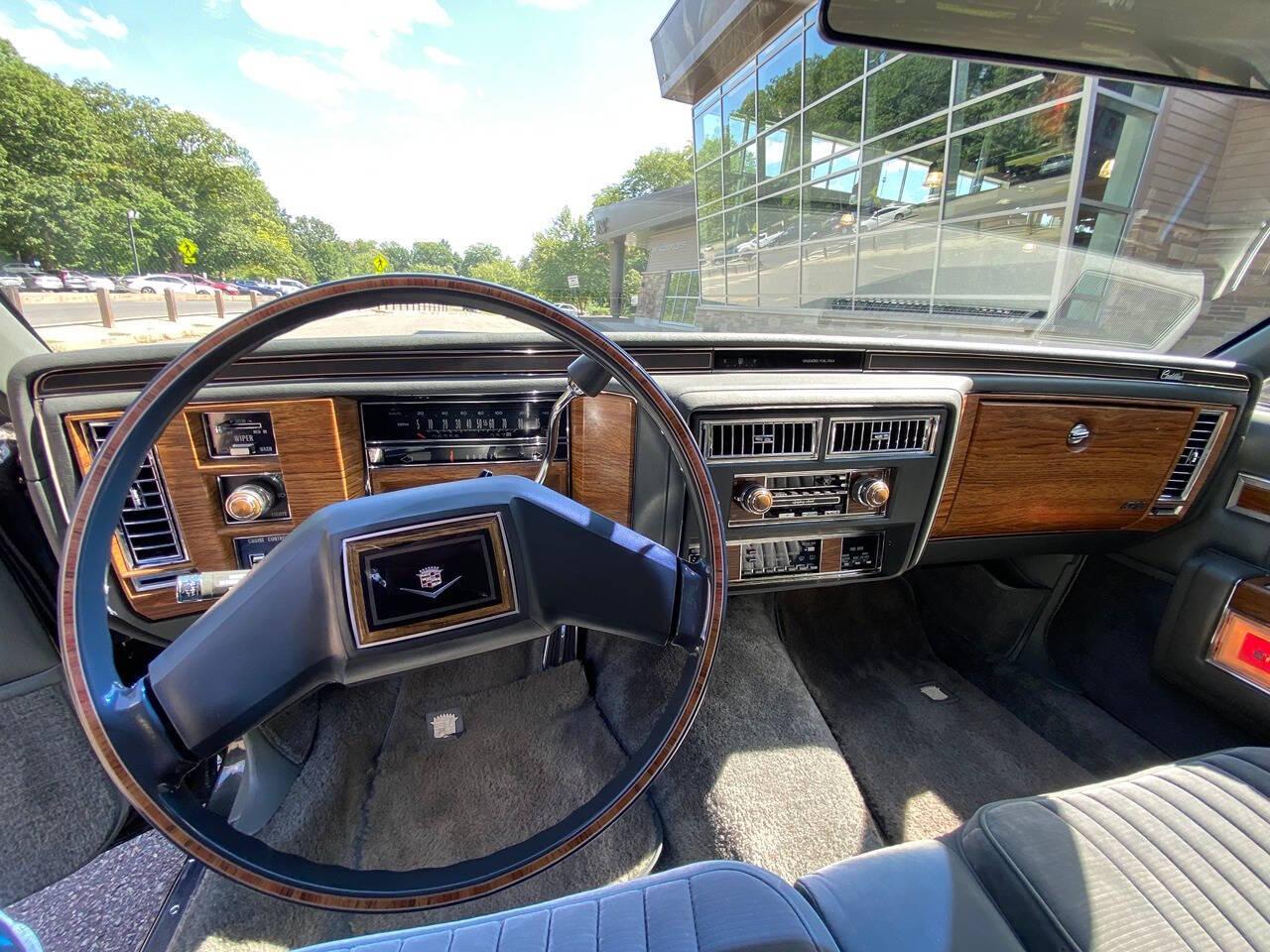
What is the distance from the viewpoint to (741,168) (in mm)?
A: 10141

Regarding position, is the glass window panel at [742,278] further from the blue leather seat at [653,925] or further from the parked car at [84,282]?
the blue leather seat at [653,925]

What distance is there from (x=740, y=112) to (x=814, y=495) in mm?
10058

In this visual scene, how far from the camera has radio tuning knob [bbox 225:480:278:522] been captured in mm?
1372

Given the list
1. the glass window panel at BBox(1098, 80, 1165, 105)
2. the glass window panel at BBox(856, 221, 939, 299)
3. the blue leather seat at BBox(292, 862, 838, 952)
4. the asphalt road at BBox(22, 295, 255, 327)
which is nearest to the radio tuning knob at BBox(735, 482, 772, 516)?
the blue leather seat at BBox(292, 862, 838, 952)

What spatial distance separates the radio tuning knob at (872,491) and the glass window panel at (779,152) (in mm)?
Answer: 9103

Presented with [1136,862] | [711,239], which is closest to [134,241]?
[1136,862]

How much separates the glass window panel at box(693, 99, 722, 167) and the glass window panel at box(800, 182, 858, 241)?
1665mm

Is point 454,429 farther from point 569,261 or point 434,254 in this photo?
point 569,261

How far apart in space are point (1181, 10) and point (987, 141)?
251 inches

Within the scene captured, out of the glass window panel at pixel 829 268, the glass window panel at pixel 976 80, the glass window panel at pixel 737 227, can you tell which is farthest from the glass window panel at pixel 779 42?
the glass window panel at pixel 829 268

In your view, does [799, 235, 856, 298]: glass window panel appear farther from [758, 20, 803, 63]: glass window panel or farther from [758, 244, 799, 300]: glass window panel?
[758, 20, 803, 63]: glass window panel

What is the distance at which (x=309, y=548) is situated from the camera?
0.93m

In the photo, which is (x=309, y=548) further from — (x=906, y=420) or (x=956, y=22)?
(x=956, y=22)

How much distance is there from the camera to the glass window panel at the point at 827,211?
805 cm
